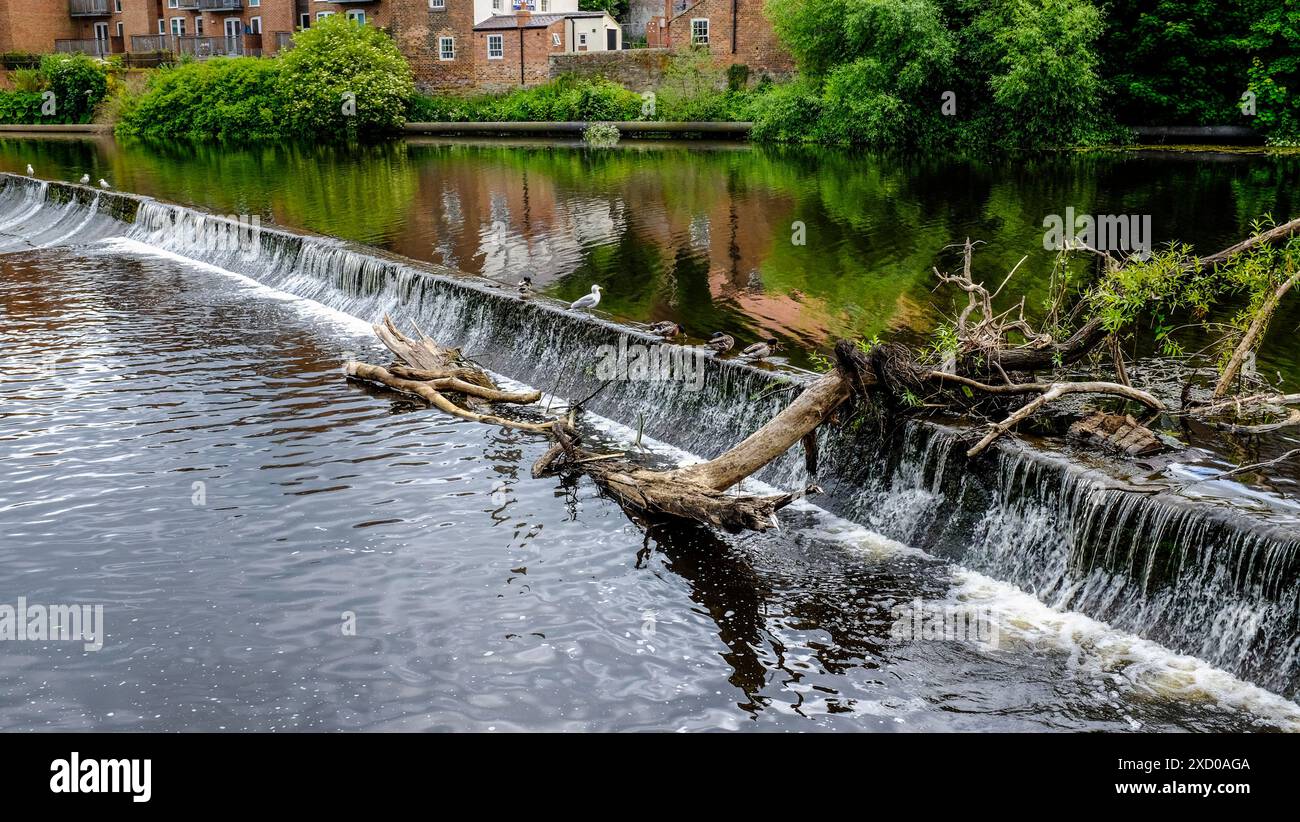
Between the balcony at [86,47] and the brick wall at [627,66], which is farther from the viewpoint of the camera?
the balcony at [86,47]

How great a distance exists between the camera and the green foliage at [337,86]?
51406 millimetres

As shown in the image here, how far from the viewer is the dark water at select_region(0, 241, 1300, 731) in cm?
691

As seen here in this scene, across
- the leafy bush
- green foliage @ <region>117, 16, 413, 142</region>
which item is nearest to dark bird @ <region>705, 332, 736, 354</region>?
green foliage @ <region>117, 16, 413, 142</region>

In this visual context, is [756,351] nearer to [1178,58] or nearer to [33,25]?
[1178,58]

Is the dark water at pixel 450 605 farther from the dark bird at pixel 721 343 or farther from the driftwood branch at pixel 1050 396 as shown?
the dark bird at pixel 721 343

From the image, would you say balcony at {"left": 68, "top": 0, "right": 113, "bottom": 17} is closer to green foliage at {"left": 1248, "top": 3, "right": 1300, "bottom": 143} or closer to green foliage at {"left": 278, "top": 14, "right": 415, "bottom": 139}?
green foliage at {"left": 278, "top": 14, "right": 415, "bottom": 139}

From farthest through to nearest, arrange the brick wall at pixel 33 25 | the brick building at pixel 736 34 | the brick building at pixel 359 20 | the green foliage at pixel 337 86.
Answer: the brick wall at pixel 33 25
the brick building at pixel 359 20
the green foliage at pixel 337 86
the brick building at pixel 736 34

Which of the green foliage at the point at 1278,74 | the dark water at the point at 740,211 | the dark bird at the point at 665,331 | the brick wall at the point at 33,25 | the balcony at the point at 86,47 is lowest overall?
the dark bird at the point at 665,331

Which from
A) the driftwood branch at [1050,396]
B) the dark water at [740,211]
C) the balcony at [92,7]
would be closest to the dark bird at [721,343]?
the dark water at [740,211]

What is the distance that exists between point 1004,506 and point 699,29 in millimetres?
47091

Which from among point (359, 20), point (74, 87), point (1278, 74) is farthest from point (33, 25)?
point (1278, 74)

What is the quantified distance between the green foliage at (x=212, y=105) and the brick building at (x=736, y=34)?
64.0 ft
